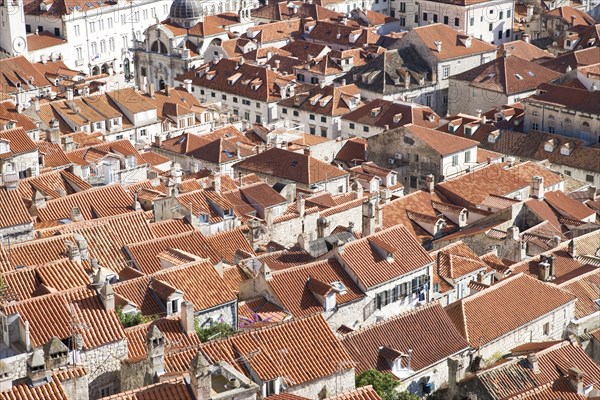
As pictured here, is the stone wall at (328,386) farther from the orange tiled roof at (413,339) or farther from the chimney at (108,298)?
the chimney at (108,298)

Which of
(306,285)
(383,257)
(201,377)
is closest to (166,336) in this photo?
(201,377)

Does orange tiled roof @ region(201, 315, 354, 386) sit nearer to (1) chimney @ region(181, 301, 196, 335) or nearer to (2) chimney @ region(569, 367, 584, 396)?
(1) chimney @ region(181, 301, 196, 335)

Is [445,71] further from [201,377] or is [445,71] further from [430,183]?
[201,377]

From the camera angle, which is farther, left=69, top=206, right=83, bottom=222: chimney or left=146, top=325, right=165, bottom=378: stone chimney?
left=69, top=206, right=83, bottom=222: chimney

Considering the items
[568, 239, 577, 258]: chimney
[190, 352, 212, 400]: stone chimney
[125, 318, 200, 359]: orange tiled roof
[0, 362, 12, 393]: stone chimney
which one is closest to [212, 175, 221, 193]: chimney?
[568, 239, 577, 258]: chimney

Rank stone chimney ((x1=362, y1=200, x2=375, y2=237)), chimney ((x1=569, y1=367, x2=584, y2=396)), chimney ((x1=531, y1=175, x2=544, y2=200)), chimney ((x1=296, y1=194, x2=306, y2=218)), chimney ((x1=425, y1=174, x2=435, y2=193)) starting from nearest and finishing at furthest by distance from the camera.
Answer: chimney ((x1=569, y1=367, x2=584, y2=396)), stone chimney ((x1=362, y1=200, x2=375, y2=237)), chimney ((x1=296, y1=194, x2=306, y2=218)), chimney ((x1=531, y1=175, x2=544, y2=200)), chimney ((x1=425, y1=174, x2=435, y2=193))

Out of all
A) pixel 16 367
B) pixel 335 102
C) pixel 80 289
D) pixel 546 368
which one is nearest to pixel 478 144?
pixel 335 102
